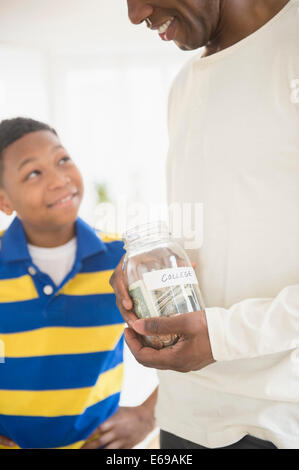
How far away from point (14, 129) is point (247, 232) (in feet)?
1.71

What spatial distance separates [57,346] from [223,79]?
523 mm

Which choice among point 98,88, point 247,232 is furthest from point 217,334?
point 98,88

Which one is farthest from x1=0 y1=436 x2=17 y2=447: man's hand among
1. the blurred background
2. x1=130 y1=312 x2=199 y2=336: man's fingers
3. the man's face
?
the man's face

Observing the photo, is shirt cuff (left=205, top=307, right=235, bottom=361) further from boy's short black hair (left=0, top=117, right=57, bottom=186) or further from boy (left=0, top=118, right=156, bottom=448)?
boy's short black hair (left=0, top=117, right=57, bottom=186)

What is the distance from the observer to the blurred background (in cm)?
103

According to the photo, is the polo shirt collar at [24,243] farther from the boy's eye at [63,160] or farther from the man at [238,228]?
the man at [238,228]

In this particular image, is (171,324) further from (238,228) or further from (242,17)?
(242,17)

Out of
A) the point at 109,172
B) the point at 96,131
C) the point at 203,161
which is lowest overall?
the point at 109,172

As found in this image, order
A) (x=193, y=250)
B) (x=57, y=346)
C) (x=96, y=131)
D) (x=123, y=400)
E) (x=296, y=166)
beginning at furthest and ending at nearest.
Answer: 1. (x=96, y=131)
2. (x=123, y=400)
3. (x=57, y=346)
4. (x=193, y=250)
5. (x=296, y=166)

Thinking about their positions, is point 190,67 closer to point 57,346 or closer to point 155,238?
point 155,238

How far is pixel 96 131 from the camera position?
110 inches

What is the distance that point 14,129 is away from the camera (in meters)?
0.84

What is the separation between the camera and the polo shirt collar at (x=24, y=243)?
806 mm

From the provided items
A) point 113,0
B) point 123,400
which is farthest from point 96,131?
point 123,400
